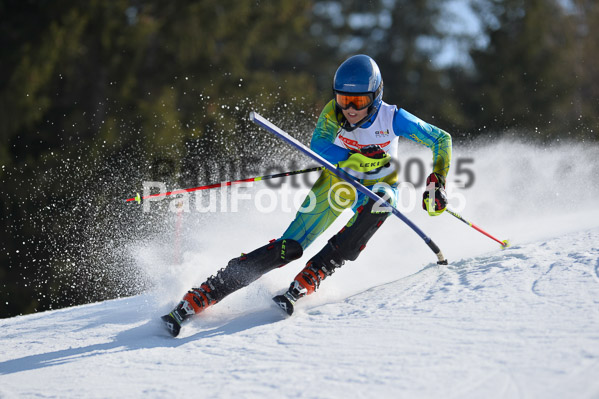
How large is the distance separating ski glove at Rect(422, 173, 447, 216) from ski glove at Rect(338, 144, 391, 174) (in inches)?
13.9

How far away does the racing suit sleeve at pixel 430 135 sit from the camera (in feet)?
12.2

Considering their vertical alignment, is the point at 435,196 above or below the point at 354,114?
below

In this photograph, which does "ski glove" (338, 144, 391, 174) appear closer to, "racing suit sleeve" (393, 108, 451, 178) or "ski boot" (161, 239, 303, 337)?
"racing suit sleeve" (393, 108, 451, 178)

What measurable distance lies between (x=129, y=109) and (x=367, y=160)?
10205 millimetres

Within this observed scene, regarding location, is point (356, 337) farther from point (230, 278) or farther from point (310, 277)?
point (230, 278)

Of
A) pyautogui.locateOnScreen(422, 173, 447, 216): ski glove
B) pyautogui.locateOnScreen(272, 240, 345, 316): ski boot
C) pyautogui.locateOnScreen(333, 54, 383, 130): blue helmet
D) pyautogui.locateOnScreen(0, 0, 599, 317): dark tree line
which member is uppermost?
pyautogui.locateOnScreen(0, 0, 599, 317): dark tree line

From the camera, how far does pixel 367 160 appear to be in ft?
12.8

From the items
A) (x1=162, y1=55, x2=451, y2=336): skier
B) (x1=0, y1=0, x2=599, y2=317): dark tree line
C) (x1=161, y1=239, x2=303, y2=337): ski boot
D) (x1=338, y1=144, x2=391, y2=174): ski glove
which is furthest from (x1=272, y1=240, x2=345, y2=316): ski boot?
(x1=0, y1=0, x2=599, y2=317): dark tree line

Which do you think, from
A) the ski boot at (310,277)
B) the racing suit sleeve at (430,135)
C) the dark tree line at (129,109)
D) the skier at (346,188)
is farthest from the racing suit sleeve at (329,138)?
the dark tree line at (129,109)

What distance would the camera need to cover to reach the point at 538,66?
18.2 m

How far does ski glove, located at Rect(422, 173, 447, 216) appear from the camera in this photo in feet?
11.9

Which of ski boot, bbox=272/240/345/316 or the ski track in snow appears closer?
the ski track in snow

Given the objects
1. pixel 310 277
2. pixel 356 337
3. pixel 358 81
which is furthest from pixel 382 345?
pixel 358 81

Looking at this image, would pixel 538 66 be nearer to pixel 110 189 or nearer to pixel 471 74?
pixel 471 74
